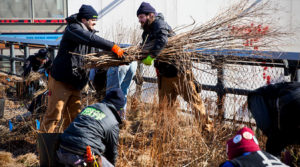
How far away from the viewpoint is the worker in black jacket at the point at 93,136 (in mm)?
3045

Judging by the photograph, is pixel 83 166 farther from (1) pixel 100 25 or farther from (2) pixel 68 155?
(1) pixel 100 25

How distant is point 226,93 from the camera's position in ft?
15.1

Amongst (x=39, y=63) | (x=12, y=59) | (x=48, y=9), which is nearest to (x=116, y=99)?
(x=39, y=63)

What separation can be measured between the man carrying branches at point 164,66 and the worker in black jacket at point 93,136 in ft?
3.51

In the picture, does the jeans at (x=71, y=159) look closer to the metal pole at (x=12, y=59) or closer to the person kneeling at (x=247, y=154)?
the person kneeling at (x=247, y=154)

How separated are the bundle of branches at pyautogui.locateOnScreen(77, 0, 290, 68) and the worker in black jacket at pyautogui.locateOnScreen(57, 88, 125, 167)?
3.11ft

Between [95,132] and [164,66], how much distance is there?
66.7 inches

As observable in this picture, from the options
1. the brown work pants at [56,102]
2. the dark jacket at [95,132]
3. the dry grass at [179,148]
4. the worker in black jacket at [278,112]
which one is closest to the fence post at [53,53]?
the brown work pants at [56,102]

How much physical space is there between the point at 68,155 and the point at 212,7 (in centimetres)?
664

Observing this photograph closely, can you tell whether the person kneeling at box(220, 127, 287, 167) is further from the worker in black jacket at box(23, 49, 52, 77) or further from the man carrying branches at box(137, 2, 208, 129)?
the worker in black jacket at box(23, 49, 52, 77)

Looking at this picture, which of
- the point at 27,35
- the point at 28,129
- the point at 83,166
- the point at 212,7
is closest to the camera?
the point at 83,166

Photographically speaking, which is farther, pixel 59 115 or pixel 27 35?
pixel 27 35

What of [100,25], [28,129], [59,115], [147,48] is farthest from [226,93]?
[100,25]

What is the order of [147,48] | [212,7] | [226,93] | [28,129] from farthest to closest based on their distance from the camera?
[212,7] → [28,129] → [226,93] → [147,48]
